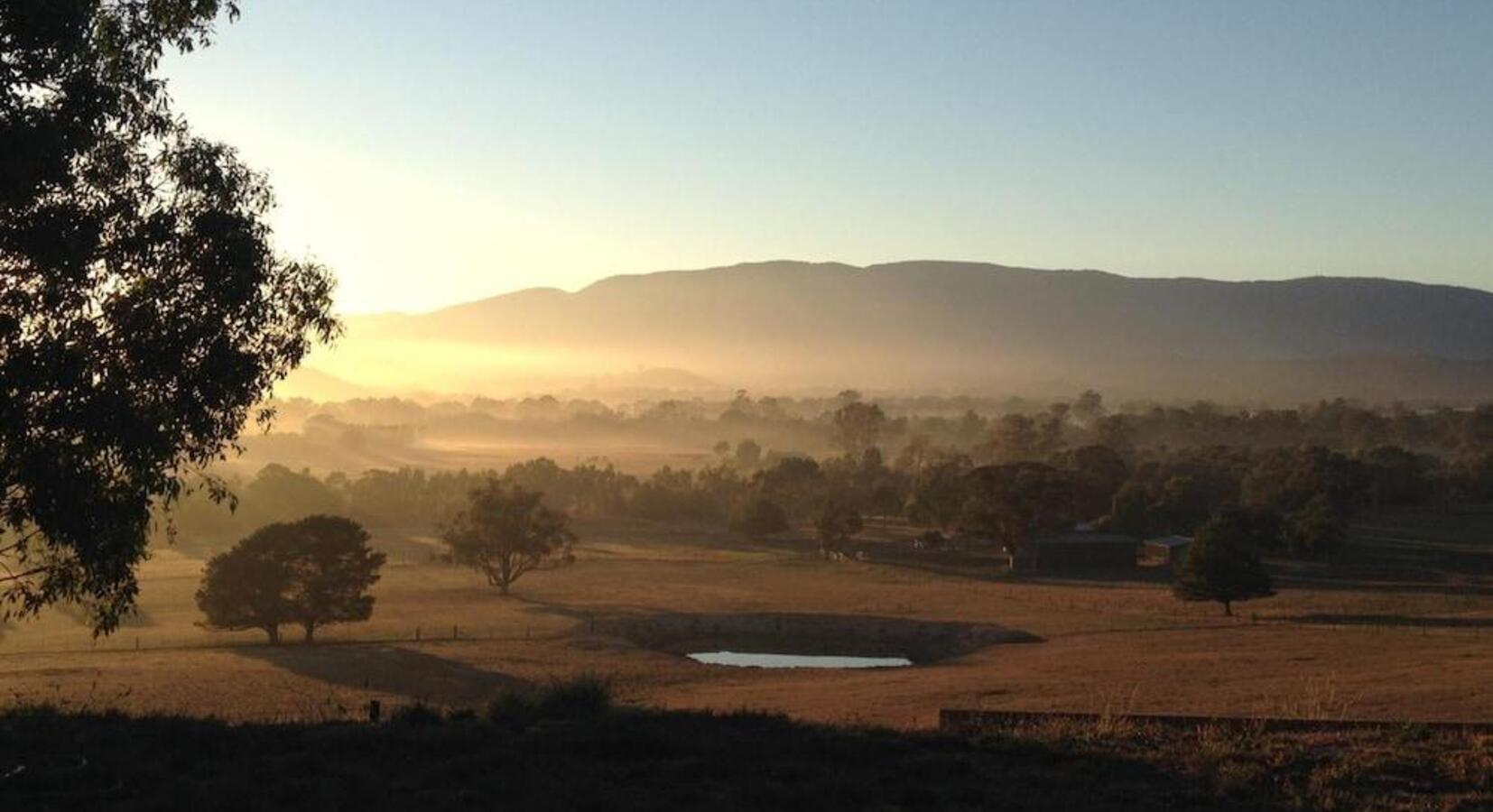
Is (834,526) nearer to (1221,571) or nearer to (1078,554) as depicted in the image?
(1078,554)

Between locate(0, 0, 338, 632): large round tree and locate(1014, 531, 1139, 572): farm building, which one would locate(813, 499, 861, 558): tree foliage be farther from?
locate(0, 0, 338, 632): large round tree

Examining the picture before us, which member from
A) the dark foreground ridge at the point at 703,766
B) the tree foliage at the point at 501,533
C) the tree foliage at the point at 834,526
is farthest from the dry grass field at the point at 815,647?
the tree foliage at the point at 834,526

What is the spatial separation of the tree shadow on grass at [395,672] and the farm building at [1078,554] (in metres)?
43.7

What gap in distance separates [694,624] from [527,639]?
318 inches

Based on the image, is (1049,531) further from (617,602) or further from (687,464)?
(687,464)

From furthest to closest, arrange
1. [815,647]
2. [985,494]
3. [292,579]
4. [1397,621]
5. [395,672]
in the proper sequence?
1. [985,494]
2. [815,647]
3. [292,579]
4. [1397,621]
5. [395,672]

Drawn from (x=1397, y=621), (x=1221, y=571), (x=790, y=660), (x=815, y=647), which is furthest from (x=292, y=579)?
(x=1397, y=621)

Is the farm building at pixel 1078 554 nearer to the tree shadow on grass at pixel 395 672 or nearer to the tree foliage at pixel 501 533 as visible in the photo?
the tree foliage at pixel 501 533

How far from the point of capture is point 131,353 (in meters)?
13.6

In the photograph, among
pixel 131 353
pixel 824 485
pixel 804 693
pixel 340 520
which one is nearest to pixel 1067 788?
pixel 131 353

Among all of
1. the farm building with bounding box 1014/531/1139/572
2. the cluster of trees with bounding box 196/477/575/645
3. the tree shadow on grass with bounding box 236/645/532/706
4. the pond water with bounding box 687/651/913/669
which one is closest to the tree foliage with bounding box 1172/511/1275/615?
the pond water with bounding box 687/651/913/669

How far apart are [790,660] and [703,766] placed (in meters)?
36.6

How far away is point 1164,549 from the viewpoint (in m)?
76.6

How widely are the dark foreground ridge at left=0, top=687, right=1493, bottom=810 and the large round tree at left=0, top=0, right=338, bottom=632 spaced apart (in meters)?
2.57
